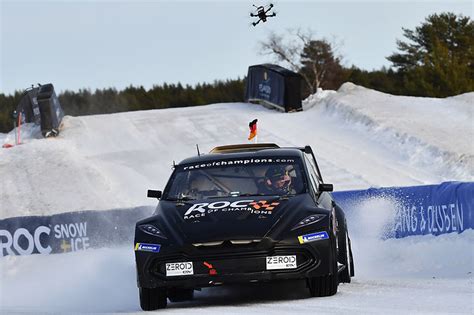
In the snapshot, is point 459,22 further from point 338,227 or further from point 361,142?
point 338,227

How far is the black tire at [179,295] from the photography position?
10027 mm

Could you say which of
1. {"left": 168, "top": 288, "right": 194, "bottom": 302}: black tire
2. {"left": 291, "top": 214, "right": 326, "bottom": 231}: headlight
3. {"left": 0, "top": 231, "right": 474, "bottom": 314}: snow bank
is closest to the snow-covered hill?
{"left": 0, "top": 231, "right": 474, "bottom": 314}: snow bank

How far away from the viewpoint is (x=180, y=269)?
9.05 meters

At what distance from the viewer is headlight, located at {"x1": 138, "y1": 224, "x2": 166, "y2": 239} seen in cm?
932

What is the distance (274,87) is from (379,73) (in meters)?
36.8

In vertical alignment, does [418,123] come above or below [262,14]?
below

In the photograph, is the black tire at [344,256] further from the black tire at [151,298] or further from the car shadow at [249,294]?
the black tire at [151,298]

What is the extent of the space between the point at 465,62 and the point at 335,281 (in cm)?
6700

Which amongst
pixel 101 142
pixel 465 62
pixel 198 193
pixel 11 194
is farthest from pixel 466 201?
pixel 465 62

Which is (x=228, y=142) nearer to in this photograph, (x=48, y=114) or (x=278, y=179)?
(x=48, y=114)

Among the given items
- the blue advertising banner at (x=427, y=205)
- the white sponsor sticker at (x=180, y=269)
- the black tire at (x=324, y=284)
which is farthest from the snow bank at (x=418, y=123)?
the white sponsor sticker at (x=180, y=269)

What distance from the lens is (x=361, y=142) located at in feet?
116

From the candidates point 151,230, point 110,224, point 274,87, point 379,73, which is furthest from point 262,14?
point 379,73

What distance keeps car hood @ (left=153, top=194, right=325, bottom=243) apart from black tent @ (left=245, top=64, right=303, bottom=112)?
108 ft
